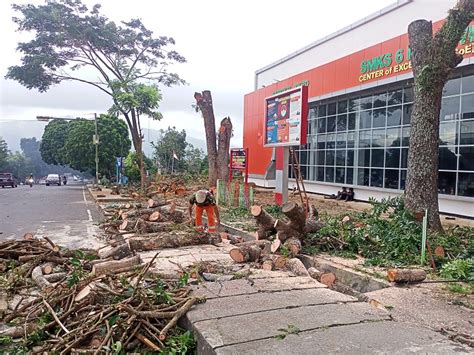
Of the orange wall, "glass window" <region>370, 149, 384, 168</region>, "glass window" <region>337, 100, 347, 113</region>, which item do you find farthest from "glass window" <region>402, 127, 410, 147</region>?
"glass window" <region>337, 100, 347, 113</region>

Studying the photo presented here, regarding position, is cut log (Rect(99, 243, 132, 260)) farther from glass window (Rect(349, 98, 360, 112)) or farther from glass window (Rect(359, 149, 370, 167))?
glass window (Rect(349, 98, 360, 112))

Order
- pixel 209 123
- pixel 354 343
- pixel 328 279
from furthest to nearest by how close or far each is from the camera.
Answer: pixel 209 123 → pixel 328 279 → pixel 354 343

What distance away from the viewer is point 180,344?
12.3ft

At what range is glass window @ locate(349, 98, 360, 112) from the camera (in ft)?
65.0

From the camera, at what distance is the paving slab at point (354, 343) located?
10.9 ft

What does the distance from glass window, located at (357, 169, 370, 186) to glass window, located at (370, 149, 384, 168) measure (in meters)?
0.61

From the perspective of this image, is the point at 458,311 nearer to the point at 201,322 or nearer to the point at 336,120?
the point at 201,322

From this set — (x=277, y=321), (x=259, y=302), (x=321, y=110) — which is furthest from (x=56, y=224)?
(x=321, y=110)

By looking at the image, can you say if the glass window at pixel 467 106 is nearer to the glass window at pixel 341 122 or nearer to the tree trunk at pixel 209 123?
the glass window at pixel 341 122

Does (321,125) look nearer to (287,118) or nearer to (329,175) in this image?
(329,175)

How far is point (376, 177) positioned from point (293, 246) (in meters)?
12.4

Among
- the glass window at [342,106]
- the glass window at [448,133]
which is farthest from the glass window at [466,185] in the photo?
the glass window at [342,106]

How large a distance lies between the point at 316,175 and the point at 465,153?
34.5 feet

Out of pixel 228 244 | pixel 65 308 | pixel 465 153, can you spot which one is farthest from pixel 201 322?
pixel 465 153
